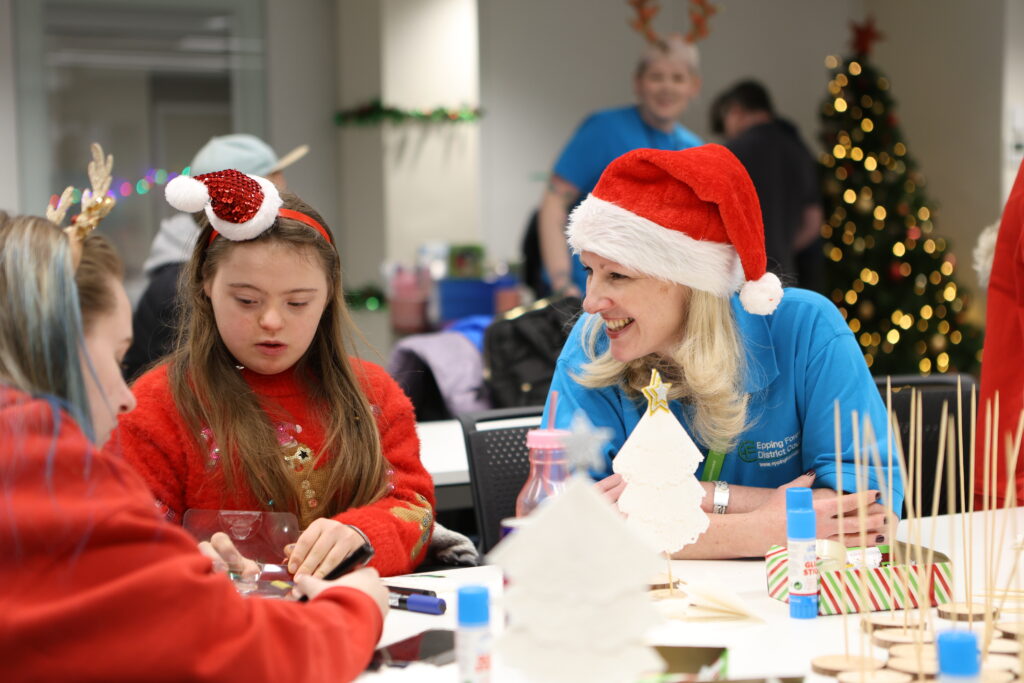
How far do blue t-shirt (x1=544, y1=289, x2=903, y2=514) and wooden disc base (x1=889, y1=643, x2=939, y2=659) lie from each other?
63 cm

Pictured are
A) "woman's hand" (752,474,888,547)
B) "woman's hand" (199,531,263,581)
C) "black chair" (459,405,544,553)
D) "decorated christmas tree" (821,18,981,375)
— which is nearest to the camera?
"woman's hand" (199,531,263,581)

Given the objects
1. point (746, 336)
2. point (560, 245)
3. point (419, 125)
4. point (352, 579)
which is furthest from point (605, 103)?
point (352, 579)

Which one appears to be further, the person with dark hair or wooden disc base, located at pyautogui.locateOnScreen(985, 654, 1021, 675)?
the person with dark hair

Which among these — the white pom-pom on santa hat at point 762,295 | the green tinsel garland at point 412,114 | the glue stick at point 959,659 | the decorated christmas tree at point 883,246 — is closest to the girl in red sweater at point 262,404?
the white pom-pom on santa hat at point 762,295

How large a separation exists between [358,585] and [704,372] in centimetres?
81

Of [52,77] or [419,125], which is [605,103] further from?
[52,77]

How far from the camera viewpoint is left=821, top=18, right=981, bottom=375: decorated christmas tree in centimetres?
642

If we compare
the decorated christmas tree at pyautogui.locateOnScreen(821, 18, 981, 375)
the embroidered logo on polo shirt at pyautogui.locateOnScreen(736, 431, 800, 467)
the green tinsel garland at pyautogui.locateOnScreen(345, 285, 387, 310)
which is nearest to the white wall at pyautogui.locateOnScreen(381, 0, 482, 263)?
the green tinsel garland at pyautogui.locateOnScreen(345, 285, 387, 310)

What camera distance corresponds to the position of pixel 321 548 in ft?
5.77

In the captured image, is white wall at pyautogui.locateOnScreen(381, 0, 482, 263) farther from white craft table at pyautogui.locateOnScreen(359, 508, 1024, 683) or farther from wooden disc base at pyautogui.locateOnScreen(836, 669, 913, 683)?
wooden disc base at pyautogui.locateOnScreen(836, 669, 913, 683)

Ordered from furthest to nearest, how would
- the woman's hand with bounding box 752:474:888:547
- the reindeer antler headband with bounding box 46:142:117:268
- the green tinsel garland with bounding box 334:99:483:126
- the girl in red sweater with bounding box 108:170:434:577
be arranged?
the green tinsel garland with bounding box 334:99:483:126 → the girl in red sweater with bounding box 108:170:434:577 → the woman's hand with bounding box 752:474:888:547 → the reindeer antler headband with bounding box 46:142:117:268

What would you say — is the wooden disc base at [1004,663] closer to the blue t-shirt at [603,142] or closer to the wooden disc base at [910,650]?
the wooden disc base at [910,650]

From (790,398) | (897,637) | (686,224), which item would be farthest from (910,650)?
(686,224)

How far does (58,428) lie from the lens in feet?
3.85
